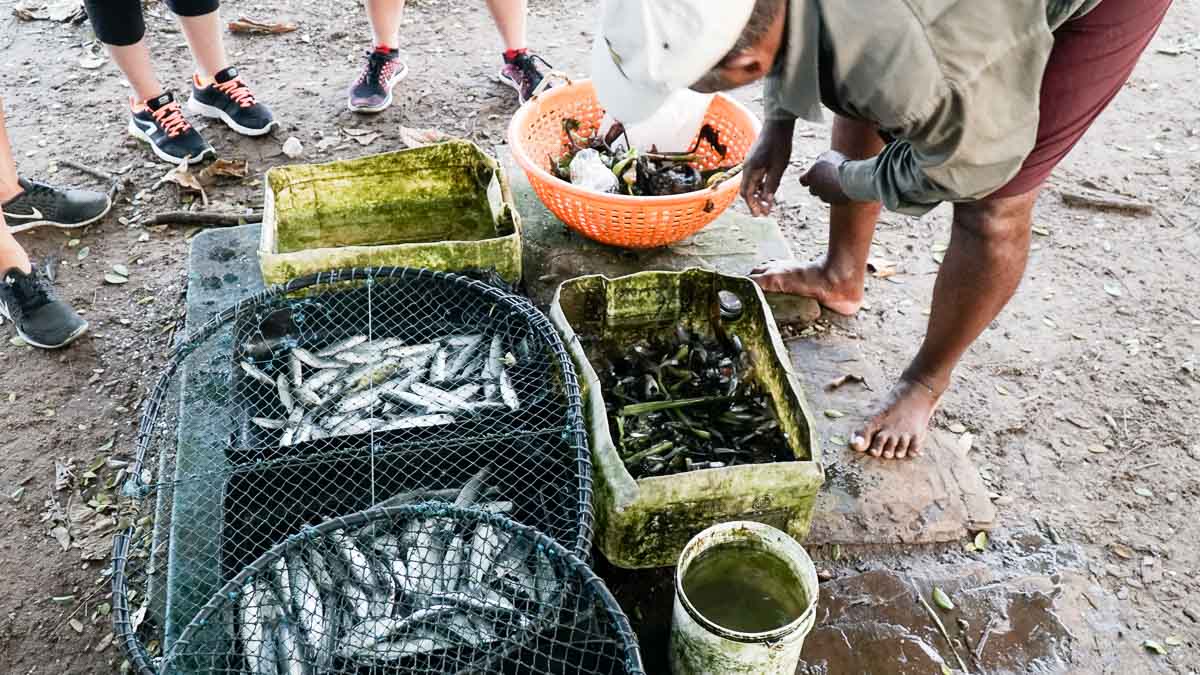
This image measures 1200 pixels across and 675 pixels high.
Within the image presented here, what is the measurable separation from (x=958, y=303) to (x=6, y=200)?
15.7 feet

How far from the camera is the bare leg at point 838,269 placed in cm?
381

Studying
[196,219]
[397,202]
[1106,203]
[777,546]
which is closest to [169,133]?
[196,219]

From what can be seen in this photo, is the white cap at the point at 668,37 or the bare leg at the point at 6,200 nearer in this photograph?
the white cap at the point at 668,37

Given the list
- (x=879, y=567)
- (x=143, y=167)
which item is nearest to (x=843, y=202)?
(x=879, y=567)

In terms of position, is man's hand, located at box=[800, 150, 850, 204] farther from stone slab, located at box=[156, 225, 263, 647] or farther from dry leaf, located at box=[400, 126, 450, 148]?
dry leaf, located at box=[400, 126, 450, 148]

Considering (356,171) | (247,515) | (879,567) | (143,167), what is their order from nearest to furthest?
(247,515), (879,567), (356,171), (143,167)

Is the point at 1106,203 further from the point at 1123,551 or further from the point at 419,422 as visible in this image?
the point at 419,422

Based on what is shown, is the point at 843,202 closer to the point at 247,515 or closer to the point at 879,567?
the point at 879,567

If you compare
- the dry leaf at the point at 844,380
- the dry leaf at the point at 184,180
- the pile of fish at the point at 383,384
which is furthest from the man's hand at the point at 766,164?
the dry leaf at the point at 184,180

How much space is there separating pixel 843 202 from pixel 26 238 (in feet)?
14.2

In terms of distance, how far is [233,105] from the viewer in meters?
5.48

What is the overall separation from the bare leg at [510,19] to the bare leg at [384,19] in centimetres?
62

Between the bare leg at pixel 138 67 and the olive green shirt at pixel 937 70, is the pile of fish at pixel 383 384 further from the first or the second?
the bare leg at pixel 138 67

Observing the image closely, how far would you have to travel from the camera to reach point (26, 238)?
474cm
